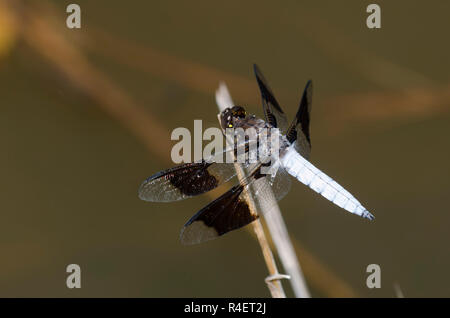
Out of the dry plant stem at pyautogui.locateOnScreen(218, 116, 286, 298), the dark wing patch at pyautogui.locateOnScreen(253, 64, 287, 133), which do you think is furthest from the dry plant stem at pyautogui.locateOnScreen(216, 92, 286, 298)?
the dark wing patch at pyautogui.locateOnScreen(253, 64, 287, 133)

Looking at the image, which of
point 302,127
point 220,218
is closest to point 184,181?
point 220,218

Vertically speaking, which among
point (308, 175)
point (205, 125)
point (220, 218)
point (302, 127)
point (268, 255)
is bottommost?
point (268, 255)

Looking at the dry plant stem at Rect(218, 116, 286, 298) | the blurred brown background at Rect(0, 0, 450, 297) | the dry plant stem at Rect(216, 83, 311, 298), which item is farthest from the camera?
the blurred brown background at Rect(0, 0, 450, 297)

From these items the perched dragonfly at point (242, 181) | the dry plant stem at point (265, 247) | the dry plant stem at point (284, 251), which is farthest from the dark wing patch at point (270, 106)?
the dry plant stem at point (284, 251)

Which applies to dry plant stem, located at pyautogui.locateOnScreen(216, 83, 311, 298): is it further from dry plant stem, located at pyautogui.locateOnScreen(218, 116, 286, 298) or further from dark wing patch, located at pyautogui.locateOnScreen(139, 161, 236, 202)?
dark wing patch, located at pyautogui.locateOnScreen(139, 161, 236, 202)

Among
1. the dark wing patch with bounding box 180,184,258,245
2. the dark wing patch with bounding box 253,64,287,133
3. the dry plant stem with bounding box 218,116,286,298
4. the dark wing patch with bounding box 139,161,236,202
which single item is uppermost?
the dark wing patch with bounding box 253,64,287,133

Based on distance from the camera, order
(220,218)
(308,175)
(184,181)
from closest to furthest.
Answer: (220,218) < (184,181) < (308,175)

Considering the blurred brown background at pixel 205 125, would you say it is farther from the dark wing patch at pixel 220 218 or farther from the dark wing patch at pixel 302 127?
the dark wing patch at pixel 220 218

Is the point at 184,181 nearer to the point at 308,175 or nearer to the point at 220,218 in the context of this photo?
the point at 220,218
